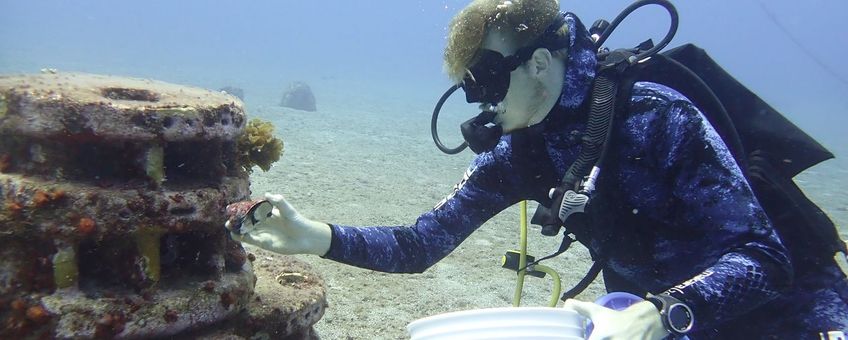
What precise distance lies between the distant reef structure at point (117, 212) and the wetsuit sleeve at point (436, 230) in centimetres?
68

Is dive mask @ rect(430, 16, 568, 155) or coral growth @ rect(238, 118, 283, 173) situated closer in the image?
dive mask @ rect(430, 16, 568, 155)

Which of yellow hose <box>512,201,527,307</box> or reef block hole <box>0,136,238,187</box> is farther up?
reef block hole <box>0,136,238,187</box>

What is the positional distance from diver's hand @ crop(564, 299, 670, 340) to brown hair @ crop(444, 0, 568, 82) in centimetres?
152

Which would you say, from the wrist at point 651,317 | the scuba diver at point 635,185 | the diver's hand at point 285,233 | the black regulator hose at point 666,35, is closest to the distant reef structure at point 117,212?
the diver's hand at point 285,233

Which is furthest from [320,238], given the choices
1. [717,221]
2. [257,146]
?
[717,221]

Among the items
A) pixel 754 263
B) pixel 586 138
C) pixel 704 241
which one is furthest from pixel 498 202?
pixel 754 263

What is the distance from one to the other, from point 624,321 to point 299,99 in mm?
21200

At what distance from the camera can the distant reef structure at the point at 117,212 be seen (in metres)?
2.00

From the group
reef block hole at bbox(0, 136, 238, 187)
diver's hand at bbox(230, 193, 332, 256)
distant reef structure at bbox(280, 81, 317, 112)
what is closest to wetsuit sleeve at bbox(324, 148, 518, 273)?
diver's hand at bbox(230, 193, 332, 256)

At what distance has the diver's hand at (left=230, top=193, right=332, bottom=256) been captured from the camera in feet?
8.16

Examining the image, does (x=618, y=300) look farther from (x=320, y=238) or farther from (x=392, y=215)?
(x=392, y=215)

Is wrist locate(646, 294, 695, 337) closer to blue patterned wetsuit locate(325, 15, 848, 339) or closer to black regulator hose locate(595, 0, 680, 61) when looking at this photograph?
blue patterned wetsuit locate(325, 15, 848, 339)

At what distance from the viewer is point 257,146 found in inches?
121

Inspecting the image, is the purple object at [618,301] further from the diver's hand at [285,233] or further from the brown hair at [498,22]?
the diver's hand at [285,233]
